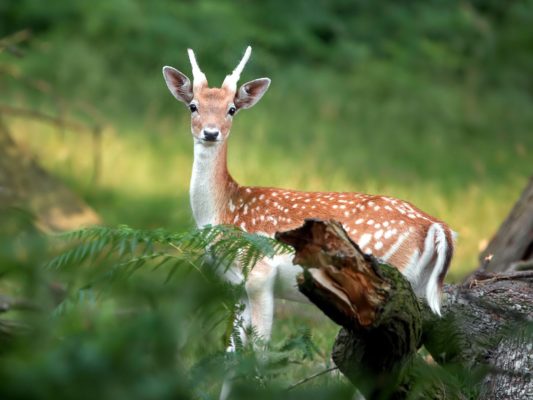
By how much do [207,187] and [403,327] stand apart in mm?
2422

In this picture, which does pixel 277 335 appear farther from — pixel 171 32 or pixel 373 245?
pixel 171 32

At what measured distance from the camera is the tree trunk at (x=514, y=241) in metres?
6.91

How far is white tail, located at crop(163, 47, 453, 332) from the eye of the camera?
5.05 m

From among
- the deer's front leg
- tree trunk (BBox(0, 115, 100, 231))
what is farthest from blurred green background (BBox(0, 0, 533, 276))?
the deer's front leg

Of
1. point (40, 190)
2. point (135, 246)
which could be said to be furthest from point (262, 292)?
point (40, 190)

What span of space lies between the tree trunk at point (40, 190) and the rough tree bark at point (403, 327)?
5471 millimetres

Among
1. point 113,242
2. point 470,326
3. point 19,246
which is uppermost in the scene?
point 19,246

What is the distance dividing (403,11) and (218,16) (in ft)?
10.6

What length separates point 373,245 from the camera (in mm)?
5215

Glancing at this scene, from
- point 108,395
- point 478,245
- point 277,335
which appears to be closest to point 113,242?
point 108,395

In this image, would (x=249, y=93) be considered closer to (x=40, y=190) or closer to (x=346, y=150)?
(x=40, y=190)

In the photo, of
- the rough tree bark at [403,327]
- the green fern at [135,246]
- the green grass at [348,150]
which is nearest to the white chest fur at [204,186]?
the rough tree bark at [403,327]

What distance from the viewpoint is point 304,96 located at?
50.5ft

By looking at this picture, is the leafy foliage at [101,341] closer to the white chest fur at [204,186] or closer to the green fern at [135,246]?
the green fern at [135,246]
